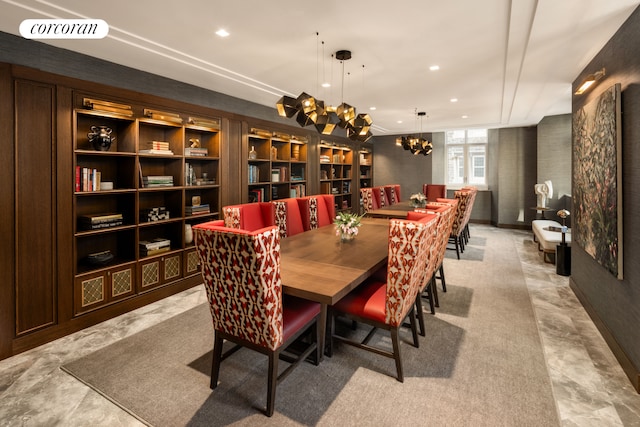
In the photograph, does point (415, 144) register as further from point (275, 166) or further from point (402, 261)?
point (402, 261)

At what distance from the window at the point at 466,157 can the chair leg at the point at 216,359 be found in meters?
8.52

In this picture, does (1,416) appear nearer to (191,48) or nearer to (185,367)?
(185,367)

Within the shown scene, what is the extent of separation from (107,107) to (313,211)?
2.43m

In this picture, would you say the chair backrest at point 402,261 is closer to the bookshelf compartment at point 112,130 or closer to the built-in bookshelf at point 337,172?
the bookshelf compartment at point 112,130

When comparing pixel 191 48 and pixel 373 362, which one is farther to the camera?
pixel 191 48

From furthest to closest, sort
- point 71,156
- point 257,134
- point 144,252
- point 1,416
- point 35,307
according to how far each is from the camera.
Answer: point 257,134 → point 144,252 → point 71,156 → point 35,307 → point 1,416

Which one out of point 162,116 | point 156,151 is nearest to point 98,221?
point 156,151

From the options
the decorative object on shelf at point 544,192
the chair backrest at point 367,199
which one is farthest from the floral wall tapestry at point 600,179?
the decorative object on shelf at point 544,192

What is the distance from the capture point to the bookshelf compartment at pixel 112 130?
10.5 feet

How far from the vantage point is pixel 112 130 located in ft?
11.5

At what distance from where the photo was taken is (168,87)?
3.81 meters

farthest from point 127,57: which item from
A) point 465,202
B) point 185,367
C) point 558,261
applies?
point 558,261

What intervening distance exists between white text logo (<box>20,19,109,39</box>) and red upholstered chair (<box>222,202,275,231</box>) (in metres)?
1.69

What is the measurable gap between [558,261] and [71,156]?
5.73 metres
